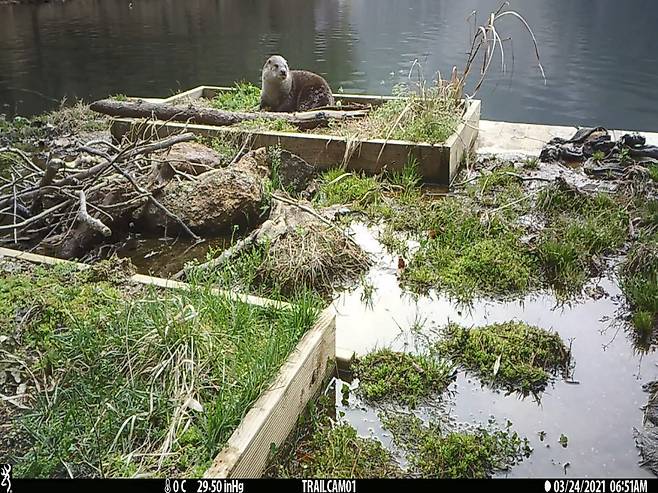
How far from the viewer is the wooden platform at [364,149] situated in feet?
18.6

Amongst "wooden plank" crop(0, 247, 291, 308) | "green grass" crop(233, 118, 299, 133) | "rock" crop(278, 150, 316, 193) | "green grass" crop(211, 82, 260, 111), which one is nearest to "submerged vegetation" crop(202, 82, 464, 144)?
"green grass" crop(233, 118, 299, 133)

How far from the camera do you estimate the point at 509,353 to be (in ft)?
10.6

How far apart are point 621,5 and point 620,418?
29317 millimetres

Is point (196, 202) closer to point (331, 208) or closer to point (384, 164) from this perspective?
point (331, 208)

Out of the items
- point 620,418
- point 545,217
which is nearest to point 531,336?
point 620,418

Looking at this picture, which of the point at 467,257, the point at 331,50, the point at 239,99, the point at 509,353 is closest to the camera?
the point at 509,353

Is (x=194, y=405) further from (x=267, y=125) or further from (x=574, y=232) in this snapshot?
(x=267, y=125)

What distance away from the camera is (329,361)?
3.09 meters

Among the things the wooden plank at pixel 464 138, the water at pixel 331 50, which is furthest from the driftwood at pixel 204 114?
the water at pixel 331 50

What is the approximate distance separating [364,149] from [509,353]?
2.98 meters

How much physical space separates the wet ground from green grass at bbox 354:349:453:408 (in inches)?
2.9

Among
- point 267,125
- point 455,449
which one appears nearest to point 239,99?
point 267,125

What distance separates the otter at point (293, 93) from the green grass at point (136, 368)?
406 cm

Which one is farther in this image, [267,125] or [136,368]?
[267,125]
